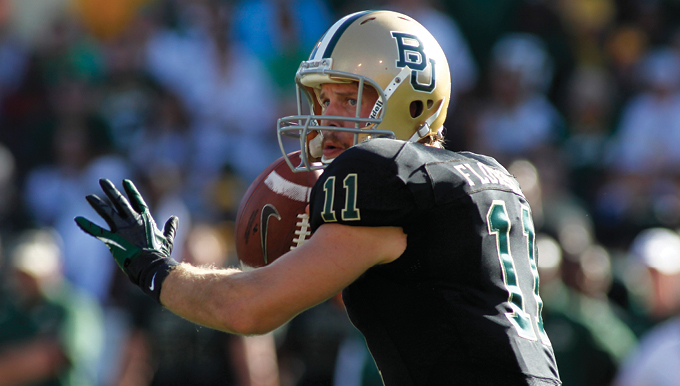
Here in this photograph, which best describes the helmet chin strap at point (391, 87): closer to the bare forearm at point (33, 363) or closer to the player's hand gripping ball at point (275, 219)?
the player's hand gripping ball at point (275, 219)

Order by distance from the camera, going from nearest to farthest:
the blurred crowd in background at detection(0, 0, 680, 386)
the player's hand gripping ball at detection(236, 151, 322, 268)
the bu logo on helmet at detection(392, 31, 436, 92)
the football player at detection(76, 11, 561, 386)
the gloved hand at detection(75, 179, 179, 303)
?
the football player at detection(76, 11, 561, 386)
the gloved hand at detection(75, 179, 179, 303)
the player's hand gripping ball at detection(236, 151, 322, 268)
the bu logo on helmet at detection(392, 31, 436, 92)
the blurred crowd in background at detection(0, 0, 680, 386)

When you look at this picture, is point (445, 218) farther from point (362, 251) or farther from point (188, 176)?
point (188, 176)

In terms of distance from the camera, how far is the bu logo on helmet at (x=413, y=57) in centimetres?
300

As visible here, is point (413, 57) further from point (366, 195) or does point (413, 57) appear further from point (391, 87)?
point (366, 195)

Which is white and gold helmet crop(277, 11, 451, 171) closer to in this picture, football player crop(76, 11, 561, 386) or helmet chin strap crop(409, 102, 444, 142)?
helmet chin strap crop(409, 102, 444, 142)

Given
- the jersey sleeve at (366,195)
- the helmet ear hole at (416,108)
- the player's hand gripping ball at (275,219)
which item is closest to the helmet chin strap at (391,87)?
the helmet ear hole at (416,108)

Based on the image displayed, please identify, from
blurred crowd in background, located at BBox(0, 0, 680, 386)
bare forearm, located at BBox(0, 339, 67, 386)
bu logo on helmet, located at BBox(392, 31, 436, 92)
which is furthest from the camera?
blurred crowd in background, located at BBox(0, 0, 680, 386)

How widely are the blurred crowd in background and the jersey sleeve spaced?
313 centimetres

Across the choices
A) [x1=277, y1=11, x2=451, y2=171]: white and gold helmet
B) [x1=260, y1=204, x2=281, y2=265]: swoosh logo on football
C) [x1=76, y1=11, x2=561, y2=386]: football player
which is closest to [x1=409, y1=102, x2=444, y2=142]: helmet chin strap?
[x1=277, y1=11, x2=451, y2=171]: white and gold helmet

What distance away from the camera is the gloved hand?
250 cm

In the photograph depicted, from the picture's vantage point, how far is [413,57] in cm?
302

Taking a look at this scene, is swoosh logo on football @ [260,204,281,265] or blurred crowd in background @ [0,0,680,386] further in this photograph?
blurred crowd in background @ [0,0,680,386]

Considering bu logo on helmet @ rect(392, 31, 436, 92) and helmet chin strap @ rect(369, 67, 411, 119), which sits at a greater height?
bu logo on helmet @ rect(392, 31, 436, 92)

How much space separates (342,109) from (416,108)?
11.7 inches
